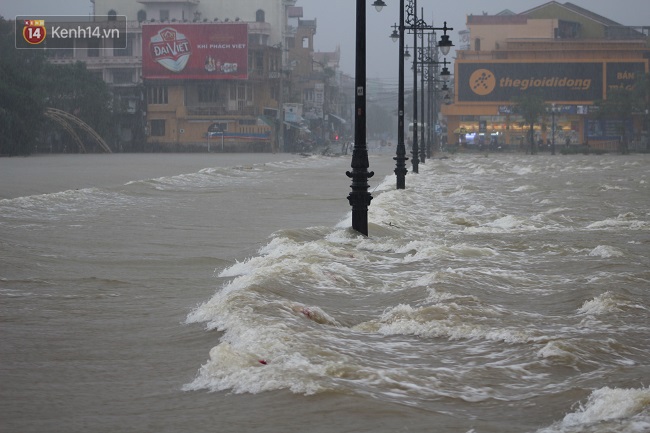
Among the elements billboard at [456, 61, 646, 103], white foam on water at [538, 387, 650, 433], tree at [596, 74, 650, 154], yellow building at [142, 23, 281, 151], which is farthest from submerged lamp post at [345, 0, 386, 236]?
billboard at [456, 61, 646, 103]

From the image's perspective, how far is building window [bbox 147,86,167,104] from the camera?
4409 inches

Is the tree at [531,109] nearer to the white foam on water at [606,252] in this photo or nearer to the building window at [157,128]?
the building window at [157,128]

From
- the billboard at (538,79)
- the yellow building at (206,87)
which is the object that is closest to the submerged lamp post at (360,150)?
the yellow building at (206,87)

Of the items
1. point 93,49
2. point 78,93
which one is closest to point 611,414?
point 78,93

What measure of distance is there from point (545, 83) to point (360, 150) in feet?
343

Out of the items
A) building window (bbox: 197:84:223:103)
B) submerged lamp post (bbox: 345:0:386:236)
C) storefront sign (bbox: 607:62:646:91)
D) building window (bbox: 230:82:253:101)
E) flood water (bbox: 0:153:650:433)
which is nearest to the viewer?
flood water (bbox: 0:153:650:433)

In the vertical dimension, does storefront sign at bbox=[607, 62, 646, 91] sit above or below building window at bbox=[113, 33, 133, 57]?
below

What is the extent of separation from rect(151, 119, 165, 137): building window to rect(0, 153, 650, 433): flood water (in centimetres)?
9608

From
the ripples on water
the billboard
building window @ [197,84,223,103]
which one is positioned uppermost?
the billboard

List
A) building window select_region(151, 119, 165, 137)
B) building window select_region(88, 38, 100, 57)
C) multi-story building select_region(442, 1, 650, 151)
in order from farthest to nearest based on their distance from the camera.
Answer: building window select_region(88, 38, 100, 57) < multi-story building select_region(442, 1, 650, 151) < building window select_region(151, 119, 165, 137)

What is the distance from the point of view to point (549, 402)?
6.35m

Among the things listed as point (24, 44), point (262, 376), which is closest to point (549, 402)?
point (262, 376)

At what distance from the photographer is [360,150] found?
15.9m

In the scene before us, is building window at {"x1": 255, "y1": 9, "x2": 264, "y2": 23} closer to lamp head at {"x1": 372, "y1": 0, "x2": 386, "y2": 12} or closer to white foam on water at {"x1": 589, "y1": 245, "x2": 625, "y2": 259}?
lamp head at {"x1": 372, "y1": 0, "x2": 386, "y2": 12}
